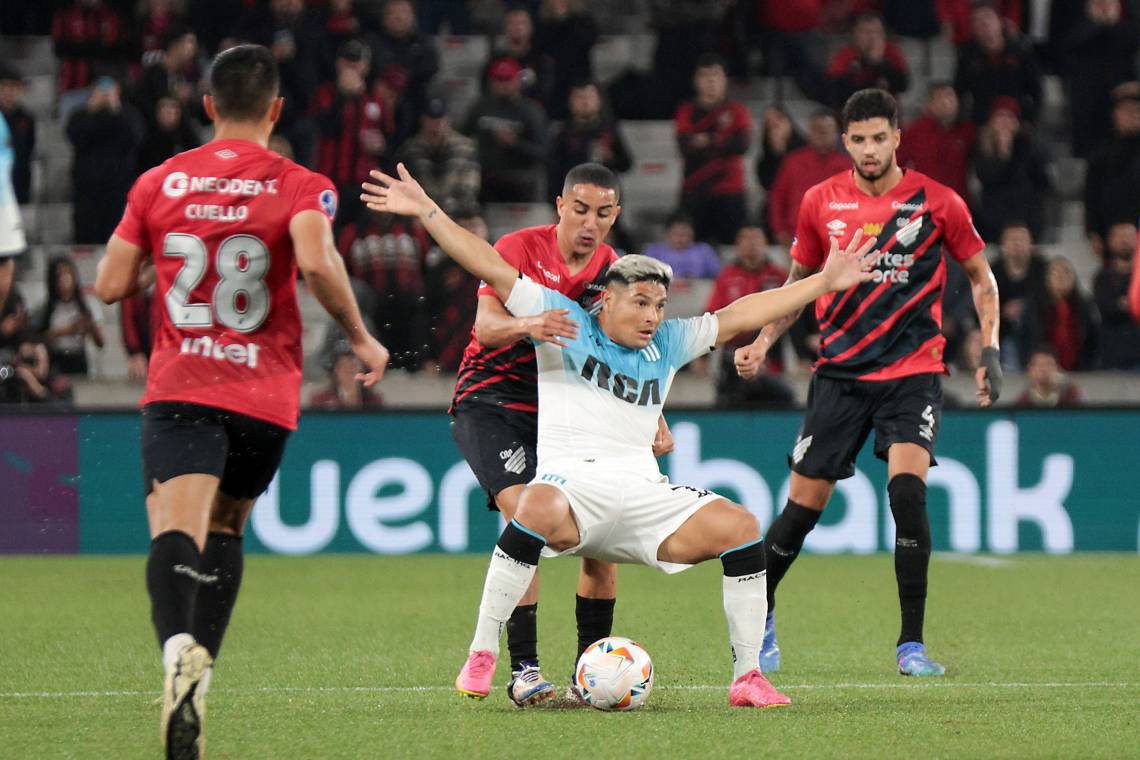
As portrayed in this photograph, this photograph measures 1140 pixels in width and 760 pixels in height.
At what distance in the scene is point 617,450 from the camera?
6070 mm

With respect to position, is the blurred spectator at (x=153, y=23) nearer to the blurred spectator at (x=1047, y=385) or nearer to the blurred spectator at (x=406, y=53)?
the blurred spectator at (x=406, y=53)

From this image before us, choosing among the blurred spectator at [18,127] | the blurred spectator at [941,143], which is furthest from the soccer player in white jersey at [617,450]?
the blurred spectator at [18,127]

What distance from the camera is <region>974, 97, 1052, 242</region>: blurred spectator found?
49.7ft

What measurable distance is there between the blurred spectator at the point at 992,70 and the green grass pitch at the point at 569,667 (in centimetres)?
524

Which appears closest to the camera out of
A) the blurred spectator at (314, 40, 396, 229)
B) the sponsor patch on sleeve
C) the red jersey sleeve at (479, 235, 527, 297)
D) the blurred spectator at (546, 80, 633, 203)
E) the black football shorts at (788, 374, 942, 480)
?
the sponsor patch on sleeve

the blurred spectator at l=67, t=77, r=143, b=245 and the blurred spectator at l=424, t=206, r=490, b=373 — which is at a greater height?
the blurred spectator at l=67, t=77, r=143, b=245

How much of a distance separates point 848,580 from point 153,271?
657cm

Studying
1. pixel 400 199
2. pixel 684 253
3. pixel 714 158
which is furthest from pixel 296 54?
pixel 400 199

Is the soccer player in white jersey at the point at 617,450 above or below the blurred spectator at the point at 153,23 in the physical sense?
below

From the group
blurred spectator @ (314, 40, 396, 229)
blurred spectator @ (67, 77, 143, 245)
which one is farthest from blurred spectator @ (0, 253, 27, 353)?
blurred spectator @ (314, 40, 396, 229)

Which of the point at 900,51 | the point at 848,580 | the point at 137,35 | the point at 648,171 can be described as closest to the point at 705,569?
the point at 848,580

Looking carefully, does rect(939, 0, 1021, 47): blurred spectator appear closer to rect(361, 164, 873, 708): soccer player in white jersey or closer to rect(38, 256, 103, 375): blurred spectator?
rect(38, 256, 103, 375): blurred spectator

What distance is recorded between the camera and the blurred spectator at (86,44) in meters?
16.4

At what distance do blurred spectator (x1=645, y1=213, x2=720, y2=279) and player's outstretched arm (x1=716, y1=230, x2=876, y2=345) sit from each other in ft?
26.7
